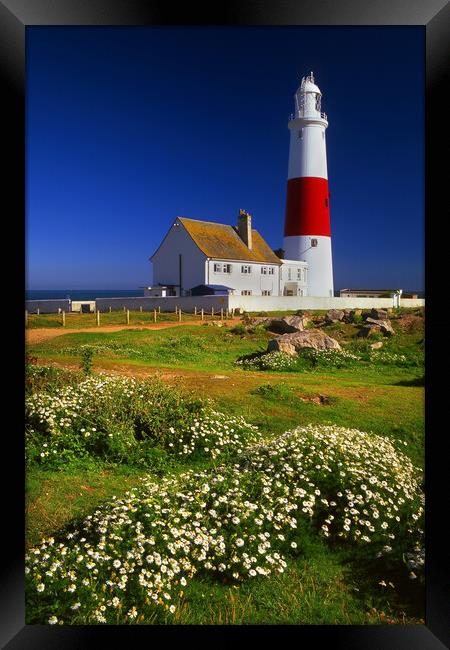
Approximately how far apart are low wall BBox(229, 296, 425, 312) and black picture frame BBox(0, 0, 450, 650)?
497 inches

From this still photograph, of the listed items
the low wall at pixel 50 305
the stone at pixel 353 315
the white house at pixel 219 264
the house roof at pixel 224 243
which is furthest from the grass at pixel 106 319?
the house roof at pixel 224 243

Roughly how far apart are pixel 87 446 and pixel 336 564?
284 centimetres

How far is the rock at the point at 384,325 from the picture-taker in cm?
1179

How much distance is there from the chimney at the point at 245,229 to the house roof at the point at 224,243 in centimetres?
17

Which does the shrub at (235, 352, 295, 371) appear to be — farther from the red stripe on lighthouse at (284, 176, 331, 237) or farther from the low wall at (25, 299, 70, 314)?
the red stripe on lighthouse at (284, 176, 331, 237)

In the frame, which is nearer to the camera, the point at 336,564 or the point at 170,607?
the point at 170,607

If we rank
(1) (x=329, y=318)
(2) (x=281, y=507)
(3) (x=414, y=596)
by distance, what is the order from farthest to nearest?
(1) (x=329, y=318) → (2) (x=281, y=507) → (3) (x=414, y=596)

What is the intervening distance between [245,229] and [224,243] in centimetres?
197

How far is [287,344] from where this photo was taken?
10297 millimetres

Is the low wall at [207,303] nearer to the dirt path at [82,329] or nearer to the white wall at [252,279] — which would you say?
the dirt path at [82,329]

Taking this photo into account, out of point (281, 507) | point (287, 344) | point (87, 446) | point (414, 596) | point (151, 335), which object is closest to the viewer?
point (414, 596)

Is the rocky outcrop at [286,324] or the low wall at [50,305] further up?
the low wall at [50,305]
